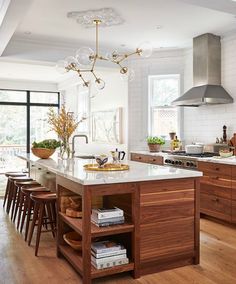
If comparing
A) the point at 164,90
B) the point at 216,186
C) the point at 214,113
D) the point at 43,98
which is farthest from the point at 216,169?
the point at 43,98

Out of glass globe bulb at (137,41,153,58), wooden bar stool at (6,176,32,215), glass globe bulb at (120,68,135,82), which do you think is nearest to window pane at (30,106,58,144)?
glass globe bulb at (120,68,135,82)

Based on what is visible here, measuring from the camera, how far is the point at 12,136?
9.94m

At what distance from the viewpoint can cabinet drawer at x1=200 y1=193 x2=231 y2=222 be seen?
173 inches

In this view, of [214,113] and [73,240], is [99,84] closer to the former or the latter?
[214,113]

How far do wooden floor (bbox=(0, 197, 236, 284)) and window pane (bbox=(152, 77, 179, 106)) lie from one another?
3.25 metres

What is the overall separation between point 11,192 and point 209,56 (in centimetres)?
401

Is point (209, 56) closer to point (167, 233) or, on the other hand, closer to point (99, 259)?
point (167, 233)

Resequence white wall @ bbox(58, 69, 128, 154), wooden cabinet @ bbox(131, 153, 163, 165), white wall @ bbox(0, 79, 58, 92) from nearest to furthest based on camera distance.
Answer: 1. wooden cabinet @ bbox(131, 153, 163, 165)
2. white wall @ bbox(58, 69, 128, 154)
3. white wall @ bbox(0, 79, 58, 92)

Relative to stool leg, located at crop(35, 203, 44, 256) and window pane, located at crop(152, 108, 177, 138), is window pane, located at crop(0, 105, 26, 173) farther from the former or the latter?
stool leg, located at crop(35, 203, 44, 256)

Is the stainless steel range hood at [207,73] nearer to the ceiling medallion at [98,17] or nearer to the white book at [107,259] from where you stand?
the ceiling medallion at [98,17]

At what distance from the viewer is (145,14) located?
15.1ft

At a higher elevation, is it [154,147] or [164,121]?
[164,121]

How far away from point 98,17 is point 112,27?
54 centimetres

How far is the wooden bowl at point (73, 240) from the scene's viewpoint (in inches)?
120
